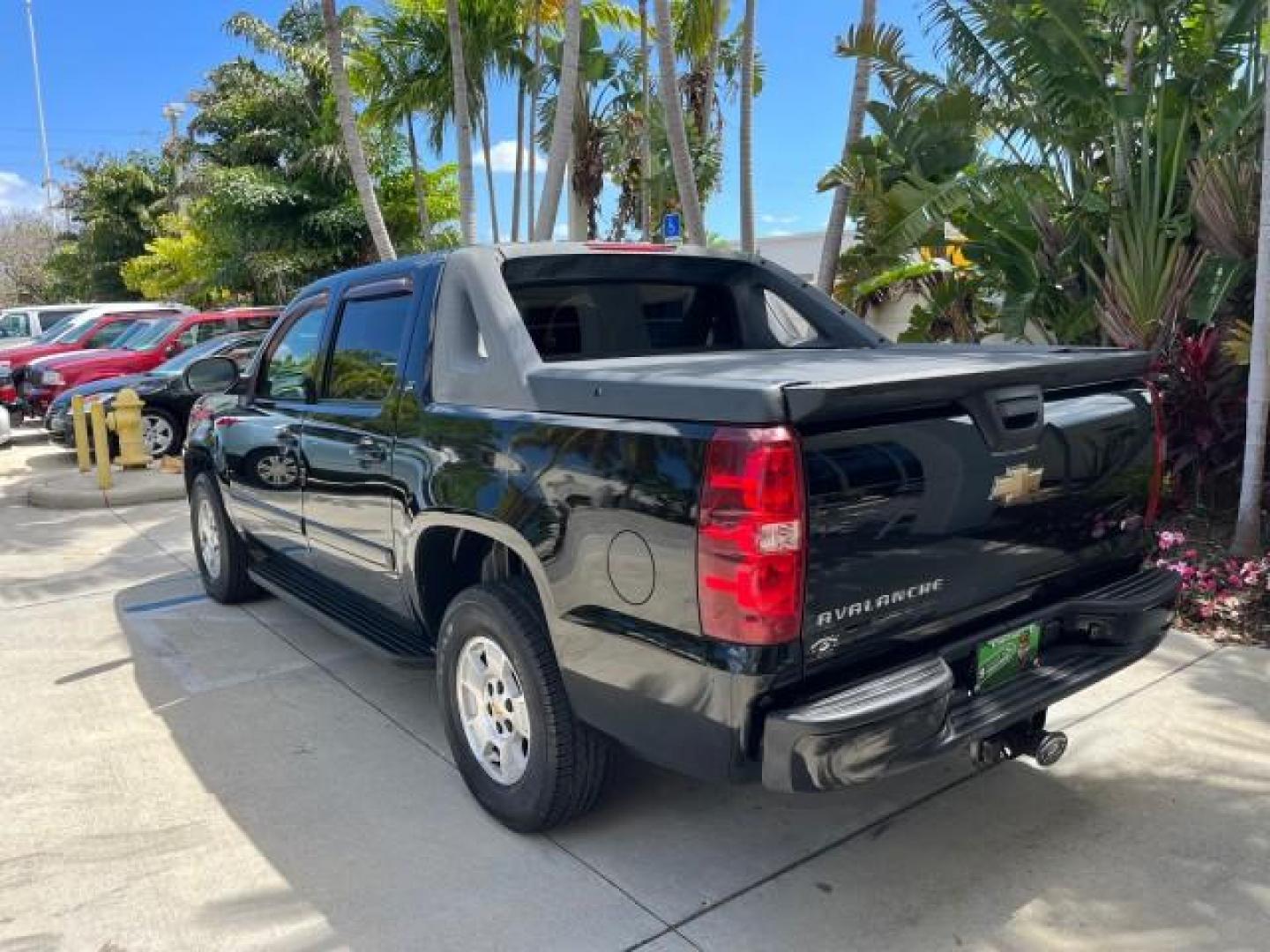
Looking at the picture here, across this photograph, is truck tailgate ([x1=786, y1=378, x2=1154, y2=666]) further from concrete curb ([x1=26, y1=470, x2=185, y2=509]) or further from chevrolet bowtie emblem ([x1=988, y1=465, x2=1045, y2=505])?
concrete curb ([x1=26, y1=470, x2=185, y2=509])

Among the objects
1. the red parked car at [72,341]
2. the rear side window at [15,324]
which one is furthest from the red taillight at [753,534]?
the rear side window at [15,324]

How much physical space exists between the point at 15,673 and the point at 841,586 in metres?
4.49

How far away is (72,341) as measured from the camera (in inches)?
661

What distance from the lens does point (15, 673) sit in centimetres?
496

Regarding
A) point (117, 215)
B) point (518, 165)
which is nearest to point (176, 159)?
point (117, 215)

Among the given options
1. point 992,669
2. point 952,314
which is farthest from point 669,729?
point 952,314

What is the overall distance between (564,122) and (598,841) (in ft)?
26.4

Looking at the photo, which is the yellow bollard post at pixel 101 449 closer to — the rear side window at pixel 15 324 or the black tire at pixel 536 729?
the black tire at pixel 536 729

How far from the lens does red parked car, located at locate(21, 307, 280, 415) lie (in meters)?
13.6

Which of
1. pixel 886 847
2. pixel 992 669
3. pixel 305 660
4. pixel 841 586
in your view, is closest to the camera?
pixel 841 586

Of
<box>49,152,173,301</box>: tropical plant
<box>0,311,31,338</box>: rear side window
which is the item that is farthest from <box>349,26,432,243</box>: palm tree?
<box>49,152,173,301</box>: tropical plant

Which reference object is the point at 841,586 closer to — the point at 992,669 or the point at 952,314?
the point at 992,669

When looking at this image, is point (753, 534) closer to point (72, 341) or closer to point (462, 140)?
point (462, 140)

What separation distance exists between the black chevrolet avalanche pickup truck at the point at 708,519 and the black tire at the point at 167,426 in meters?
8.33
